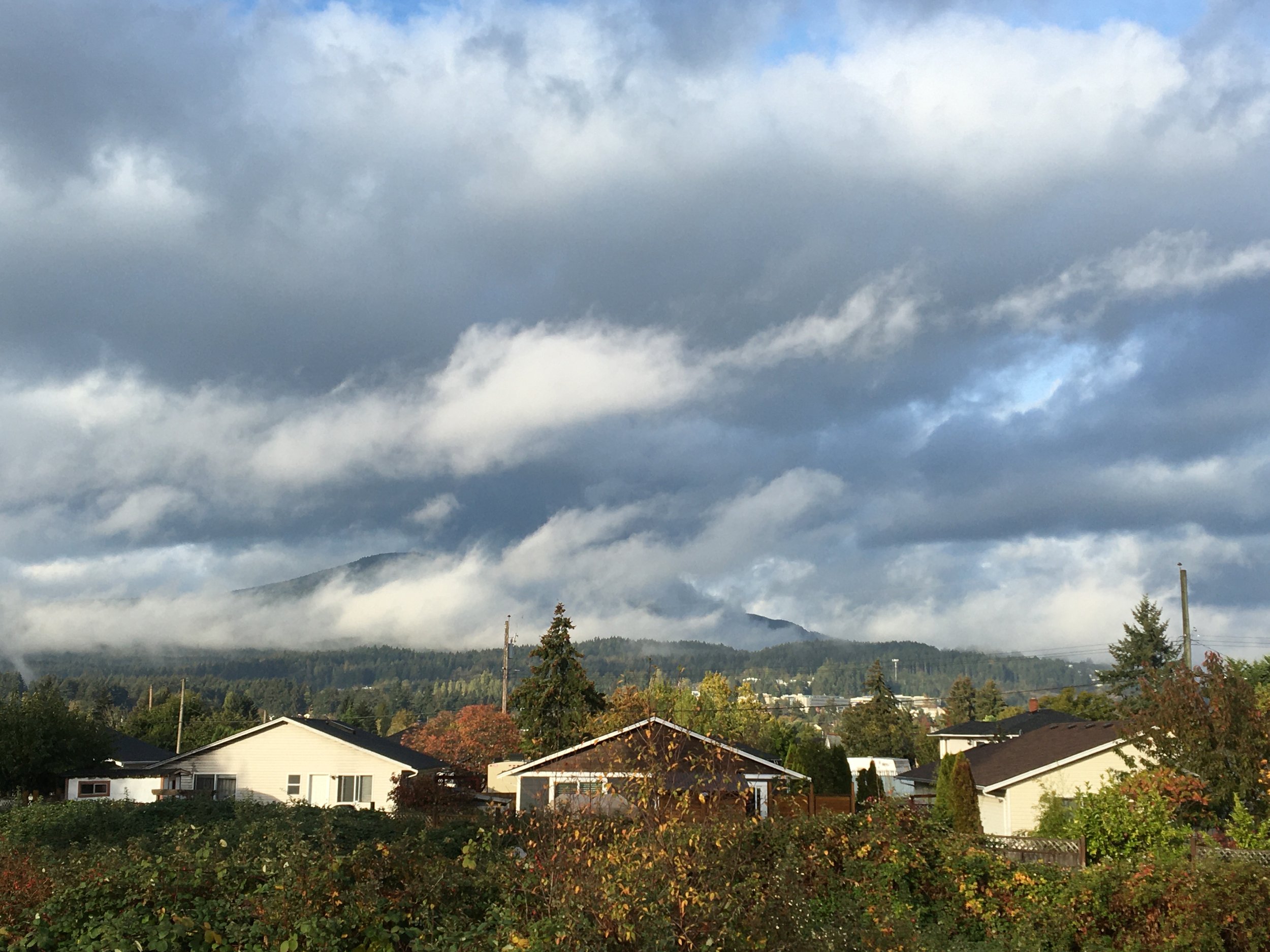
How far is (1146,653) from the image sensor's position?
75.9 m

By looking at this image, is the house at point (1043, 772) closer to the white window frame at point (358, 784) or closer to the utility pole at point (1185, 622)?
the utility pole at point (1185, 622)

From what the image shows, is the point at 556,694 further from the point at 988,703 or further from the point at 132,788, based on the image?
the point at 988,703

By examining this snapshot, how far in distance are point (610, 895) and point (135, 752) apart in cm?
7356

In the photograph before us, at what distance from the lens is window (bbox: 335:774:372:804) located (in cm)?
5100

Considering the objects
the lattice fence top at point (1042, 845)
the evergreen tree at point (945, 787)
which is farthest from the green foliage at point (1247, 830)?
the evergreen tree at point (945, 787)

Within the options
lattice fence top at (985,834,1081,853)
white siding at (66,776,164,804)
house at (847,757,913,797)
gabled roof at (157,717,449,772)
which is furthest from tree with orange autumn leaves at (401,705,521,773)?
lattice fence top at (985,834,1081,853)

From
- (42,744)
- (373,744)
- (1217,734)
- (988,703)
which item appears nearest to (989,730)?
(373,744)

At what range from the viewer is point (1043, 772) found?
37.5 metres

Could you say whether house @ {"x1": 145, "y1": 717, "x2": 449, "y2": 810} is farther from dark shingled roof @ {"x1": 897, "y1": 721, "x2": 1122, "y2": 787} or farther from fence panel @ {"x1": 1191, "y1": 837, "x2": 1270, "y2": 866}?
fence panel @ {"x1": 1191, "y1": 837, "x2": 1270, "y2": 866}

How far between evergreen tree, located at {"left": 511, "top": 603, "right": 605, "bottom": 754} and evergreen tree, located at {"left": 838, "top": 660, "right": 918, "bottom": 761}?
1519 inches

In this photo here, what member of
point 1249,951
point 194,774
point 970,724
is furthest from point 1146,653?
point 1249,951

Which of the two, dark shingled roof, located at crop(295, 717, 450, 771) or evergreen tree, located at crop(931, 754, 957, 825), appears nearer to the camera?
evergreen tree, located at crop(931, 754, 957, 825)

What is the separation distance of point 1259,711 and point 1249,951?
13264 mm

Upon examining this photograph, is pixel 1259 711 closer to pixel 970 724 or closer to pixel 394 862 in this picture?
pixel 394 862
